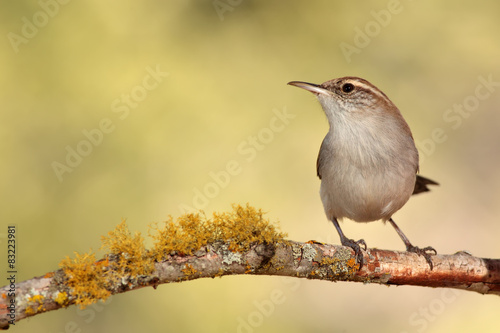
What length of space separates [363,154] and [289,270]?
1.70m

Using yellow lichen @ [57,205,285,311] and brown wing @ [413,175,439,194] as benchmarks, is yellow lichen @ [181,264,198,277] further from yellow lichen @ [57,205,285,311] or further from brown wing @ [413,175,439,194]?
brown wing @ [413,175,439,194]

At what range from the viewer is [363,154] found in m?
4.86

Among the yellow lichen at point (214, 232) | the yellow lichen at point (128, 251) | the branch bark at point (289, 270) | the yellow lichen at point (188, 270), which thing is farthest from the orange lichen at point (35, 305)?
the yellow lichen at point (188, 270)

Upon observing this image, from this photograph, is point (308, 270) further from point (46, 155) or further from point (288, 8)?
point (288, 8)

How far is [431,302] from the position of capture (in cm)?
678

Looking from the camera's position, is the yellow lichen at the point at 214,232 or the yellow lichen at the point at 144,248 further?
the yellow lichen at the point at 214,232

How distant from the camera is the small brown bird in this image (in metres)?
4.88

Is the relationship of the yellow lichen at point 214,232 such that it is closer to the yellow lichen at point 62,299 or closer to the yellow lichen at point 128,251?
the yellow lichen at point 128,251

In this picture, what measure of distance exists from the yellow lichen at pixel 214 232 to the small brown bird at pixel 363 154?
1.56m

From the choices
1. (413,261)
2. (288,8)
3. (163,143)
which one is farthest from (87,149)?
(413,261)

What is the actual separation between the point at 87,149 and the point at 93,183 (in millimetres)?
397

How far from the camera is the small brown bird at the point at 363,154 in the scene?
4875 mm

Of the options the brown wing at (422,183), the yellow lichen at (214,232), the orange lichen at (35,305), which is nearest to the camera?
the orange lichen at (35,305)

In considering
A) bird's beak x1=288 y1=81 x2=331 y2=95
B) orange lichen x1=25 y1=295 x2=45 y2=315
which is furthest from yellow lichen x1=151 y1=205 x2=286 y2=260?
bird's beak x1=288 y1=81 x2=331 y2=95
